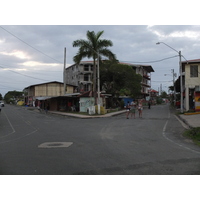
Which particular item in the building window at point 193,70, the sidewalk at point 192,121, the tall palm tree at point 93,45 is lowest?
the sidewalk at point 192,121

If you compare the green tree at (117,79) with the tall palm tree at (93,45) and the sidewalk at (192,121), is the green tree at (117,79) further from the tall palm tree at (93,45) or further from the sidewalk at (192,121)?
the sidewalk at (192,121)

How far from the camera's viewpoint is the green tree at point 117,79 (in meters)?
47.0

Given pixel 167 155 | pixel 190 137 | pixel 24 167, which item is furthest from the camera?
pixel 190 137

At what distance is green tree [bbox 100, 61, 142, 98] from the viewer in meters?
47.0

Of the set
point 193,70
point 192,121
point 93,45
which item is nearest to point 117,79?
point 193,70

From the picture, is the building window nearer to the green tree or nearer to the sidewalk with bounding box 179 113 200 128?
the sidewalk with bounding box 179 113 200 128

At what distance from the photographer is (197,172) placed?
5566 mm

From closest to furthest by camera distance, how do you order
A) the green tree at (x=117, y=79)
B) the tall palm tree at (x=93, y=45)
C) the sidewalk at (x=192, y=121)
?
the sidewalk at (x=192, y=121)
the tall palm tree at (x=93, y=45)
the green tree at (x=117, y=79)

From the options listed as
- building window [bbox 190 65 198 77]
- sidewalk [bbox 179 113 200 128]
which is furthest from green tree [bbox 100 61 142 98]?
sidewalk [bbox 179 113 200 128]

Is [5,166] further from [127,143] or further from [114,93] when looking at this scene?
[114,93]

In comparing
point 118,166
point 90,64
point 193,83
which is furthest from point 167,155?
point 90,64

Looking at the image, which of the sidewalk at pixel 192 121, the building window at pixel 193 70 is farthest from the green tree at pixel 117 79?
the sidewalk at pixel 192 121

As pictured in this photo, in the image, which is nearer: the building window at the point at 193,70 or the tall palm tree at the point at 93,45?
the tall palm tree at the point at 93,45

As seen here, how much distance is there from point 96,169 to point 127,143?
401cm
